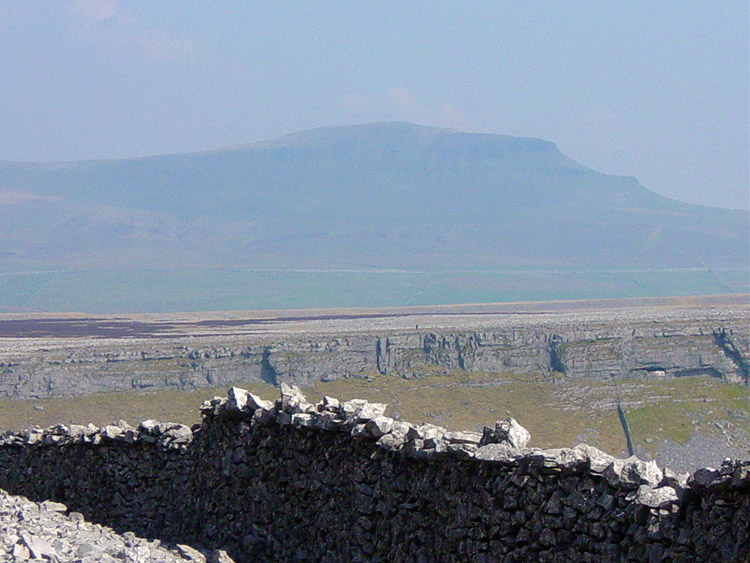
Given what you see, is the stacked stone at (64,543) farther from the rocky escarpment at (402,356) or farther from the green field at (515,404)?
the rocky escarpment at (402,356)

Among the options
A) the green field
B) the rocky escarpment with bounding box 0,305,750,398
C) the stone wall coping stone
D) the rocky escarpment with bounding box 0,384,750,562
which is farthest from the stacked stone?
the rocky escarpment with bounding box 0,305,750,398

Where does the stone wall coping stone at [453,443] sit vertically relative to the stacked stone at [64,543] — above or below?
above

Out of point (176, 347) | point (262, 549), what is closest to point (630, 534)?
point (262, 549)

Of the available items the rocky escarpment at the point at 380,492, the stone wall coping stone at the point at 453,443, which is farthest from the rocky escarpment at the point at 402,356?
the stone wall coping stone at the point at 453,443

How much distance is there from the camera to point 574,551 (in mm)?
10750

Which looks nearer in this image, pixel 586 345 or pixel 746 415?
pixel 746 415

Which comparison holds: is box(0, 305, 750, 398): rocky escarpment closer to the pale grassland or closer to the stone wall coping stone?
the pale grassland

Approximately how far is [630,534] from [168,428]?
9.97 m

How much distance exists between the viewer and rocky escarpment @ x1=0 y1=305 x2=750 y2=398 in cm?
8456

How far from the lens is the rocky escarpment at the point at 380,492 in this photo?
393 inches

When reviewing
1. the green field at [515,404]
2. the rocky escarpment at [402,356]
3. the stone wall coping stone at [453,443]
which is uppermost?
the stone wall coping stone at [453,443]

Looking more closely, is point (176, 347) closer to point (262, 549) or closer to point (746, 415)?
point (746, 415)

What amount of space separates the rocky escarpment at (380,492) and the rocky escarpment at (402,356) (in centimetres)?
6495

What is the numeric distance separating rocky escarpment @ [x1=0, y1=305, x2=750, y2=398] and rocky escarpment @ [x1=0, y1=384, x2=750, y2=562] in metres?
64.9
